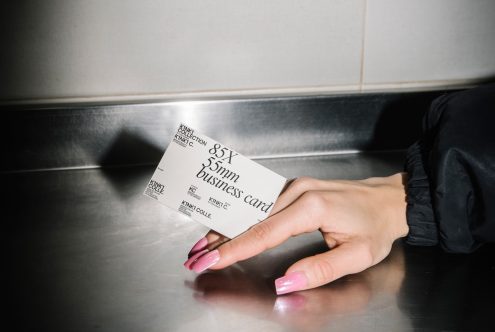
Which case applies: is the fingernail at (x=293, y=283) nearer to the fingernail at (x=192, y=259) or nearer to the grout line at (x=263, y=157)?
the fingernail at (x=192, y=259)

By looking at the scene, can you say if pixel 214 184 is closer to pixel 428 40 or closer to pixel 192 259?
pixel 192 259

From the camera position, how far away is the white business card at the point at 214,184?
2.11 feet

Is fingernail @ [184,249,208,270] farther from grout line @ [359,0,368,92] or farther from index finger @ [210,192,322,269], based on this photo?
grout line @ [359,0,368,92]

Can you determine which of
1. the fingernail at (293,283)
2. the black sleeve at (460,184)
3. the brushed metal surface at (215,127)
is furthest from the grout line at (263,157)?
the fingernail at (293,283)

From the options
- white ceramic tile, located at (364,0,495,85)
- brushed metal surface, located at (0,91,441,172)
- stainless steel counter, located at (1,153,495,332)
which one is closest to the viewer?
stainless steel counter, located at (1,153,495,332)

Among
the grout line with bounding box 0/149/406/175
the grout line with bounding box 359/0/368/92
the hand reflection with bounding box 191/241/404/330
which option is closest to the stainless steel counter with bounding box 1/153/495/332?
the hand reflection with bounding box 191/241/404/330

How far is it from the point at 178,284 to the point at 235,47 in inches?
21.5

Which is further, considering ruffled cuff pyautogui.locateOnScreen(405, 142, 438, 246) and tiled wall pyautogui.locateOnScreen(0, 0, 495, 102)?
tiled wall pyautogui.locateOnScreen(0, 0, 495, 102)

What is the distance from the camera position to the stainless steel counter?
59cm

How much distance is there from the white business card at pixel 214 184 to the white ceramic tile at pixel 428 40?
58 cm

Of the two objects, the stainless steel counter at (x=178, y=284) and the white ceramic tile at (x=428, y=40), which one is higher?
the white ceramic tile at (x=428, y=40)

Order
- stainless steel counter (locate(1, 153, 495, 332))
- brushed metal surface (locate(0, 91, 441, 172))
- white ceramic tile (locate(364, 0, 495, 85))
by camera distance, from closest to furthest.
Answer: stainless steel counter (locate(1, 153, 495, 332))
brushed metal surface (locate(0, 91, 441, 172))
white ceramic tile (locate(364, 0, 495, 85))

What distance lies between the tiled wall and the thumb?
520 millimetres

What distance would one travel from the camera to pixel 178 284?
662 millimetres
